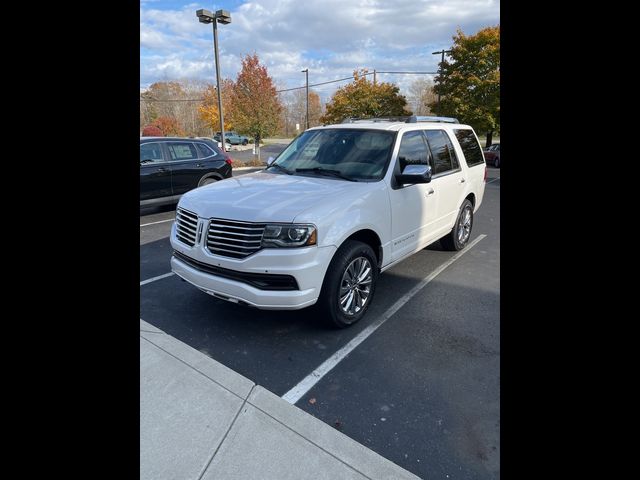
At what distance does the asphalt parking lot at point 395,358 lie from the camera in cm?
252

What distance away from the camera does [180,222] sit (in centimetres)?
406

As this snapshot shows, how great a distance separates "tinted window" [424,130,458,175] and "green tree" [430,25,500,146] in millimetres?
21225

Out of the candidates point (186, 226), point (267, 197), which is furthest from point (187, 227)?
point (267, 197)

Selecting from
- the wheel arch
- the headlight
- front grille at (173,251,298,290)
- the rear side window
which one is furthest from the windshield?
the rear side window

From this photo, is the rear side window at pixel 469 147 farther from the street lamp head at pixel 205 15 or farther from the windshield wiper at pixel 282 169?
the street lamp head at pixel 205 15

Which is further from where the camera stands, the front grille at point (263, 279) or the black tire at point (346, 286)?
the black tire at point (346, 286)

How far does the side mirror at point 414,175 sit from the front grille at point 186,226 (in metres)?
2.03

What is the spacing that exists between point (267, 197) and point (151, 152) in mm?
6440

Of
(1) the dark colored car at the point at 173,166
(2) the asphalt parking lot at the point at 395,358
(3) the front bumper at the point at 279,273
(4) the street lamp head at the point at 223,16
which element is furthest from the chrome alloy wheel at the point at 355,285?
(4) the street lamp head at the point at 223,16

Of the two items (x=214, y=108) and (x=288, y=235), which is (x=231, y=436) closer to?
(x=288, y=235)

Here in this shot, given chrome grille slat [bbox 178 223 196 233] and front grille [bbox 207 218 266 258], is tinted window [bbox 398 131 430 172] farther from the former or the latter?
chrome grille slat [bbox 178 223 196 233]

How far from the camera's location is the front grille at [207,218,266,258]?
337cm
